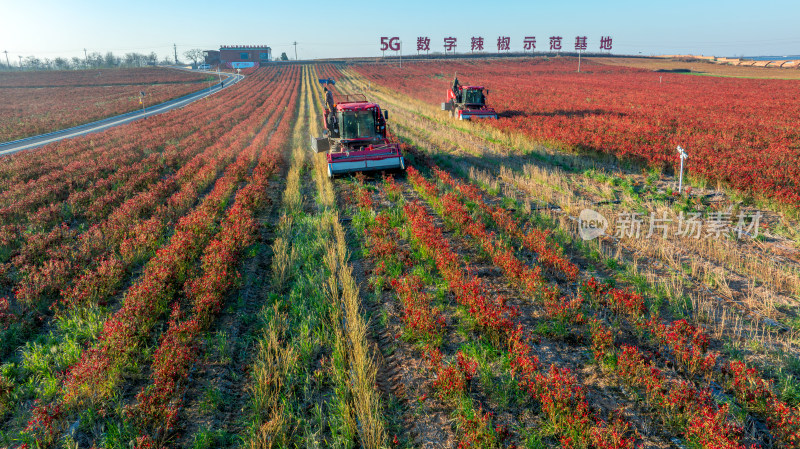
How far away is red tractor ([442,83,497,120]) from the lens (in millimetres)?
23625

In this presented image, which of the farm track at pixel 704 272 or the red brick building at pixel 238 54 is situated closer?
the farm track at pixel 704 272

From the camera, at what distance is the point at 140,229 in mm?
8781

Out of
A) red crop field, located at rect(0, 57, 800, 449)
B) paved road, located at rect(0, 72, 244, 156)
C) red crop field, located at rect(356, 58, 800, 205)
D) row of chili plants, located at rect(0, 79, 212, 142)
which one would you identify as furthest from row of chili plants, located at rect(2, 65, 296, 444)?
row of chili plants, located at rect(0, 79, 212, 142)

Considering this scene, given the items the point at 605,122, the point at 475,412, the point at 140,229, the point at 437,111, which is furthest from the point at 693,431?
the point at 437,111

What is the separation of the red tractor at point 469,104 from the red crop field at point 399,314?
37.6 ft

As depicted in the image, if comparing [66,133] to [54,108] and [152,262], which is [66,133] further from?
[152,262]

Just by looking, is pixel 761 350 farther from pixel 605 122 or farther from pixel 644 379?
pixel 605 122

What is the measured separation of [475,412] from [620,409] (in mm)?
1556

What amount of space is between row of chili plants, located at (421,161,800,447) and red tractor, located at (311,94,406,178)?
315 inches

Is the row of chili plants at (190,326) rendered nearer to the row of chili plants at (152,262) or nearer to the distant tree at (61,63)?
the row of chili plants at (152,262)

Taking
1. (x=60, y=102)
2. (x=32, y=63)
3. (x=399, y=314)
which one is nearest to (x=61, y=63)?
(x=32, y=63)

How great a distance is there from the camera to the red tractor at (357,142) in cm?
1309

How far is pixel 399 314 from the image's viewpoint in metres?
6.00

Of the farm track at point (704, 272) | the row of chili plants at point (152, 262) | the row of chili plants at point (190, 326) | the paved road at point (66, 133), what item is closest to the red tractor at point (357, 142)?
the farm track at point (704, 272)
